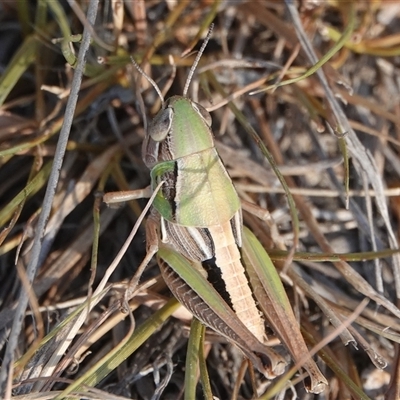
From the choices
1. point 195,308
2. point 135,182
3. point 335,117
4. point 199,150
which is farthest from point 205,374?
point 335,117

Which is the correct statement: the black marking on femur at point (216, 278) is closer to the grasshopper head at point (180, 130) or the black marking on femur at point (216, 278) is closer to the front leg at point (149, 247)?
the front leg at point (149, 247)

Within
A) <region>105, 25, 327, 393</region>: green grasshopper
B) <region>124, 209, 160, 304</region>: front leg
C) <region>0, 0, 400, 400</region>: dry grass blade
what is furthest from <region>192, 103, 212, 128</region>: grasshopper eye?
<region>124, 209, 160, 304</region>: front leg

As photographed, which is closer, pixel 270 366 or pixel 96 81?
pixel 270 366

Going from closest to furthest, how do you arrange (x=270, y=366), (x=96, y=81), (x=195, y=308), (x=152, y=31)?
(x=270, y=366)
(x=195, y=308)
(x=96, y=81)
(x=152, y=31)

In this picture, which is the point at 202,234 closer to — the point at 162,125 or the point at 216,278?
the point at 216,278

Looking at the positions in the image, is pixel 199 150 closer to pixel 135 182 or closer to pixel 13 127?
pixel 135 182

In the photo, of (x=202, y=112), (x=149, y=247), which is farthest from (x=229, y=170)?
(x=149, y=247)

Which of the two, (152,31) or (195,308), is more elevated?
(152,31)

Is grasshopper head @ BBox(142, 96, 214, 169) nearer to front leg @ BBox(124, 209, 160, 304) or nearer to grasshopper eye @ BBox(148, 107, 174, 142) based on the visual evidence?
grasshopper eye @ BBox(148, 107, 174, 142)

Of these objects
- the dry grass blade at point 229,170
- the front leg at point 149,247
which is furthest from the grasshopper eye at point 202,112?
the front leg at point 149,247
